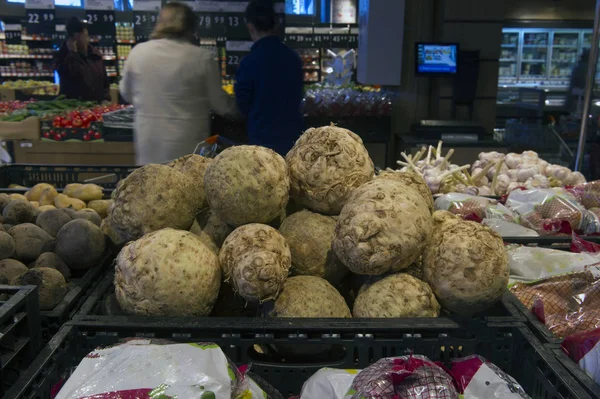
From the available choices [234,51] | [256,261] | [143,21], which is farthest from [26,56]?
[256,261]

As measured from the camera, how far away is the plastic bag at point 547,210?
2.46 m

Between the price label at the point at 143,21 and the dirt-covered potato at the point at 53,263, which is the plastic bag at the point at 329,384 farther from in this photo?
the price label at the point at 143,21

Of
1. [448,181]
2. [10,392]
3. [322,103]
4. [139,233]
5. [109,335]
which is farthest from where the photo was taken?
[322,103]

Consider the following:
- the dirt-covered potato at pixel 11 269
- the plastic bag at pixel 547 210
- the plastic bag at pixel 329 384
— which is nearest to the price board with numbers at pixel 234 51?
the plastic bag at pixel 547 210

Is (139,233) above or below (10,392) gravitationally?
above

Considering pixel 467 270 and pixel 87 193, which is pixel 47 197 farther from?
pixel 467 270

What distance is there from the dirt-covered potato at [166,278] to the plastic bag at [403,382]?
0.48 meters

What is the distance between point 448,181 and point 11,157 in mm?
4724

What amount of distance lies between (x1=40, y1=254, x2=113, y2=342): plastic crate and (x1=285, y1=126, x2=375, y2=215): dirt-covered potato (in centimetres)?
67

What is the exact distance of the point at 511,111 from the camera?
30.6 ft

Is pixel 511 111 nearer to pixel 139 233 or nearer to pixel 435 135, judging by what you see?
pixel 435 135

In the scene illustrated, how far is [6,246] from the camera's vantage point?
1706mm

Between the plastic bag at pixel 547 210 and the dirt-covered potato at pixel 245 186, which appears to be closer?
the dirt-covered potato at pixel 245 186

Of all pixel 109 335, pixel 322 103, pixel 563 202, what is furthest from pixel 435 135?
pixel 109 335
